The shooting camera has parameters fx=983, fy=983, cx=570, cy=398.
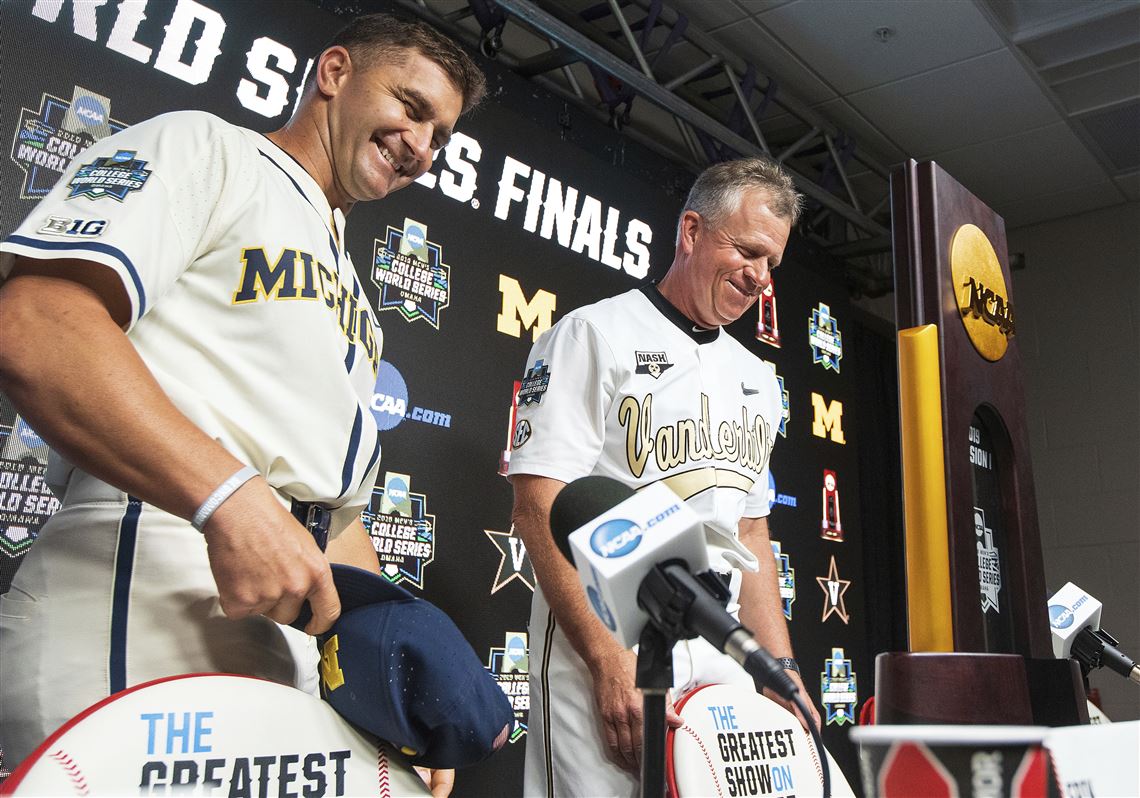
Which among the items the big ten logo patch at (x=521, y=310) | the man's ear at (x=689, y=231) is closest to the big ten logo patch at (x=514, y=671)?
the big ten logo patch at (x=521, y=310)

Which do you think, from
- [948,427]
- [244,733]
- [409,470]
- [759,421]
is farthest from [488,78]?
[244,733]

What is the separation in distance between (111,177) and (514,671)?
199 centimetres

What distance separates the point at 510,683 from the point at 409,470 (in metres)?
0.64

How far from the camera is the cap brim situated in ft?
2.77

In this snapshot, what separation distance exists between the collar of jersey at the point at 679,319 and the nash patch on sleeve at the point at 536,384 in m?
0.27

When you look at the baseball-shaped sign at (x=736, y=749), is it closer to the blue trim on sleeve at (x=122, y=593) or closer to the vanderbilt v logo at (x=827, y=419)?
the blue trim on sleeve at (x=122, y=593)

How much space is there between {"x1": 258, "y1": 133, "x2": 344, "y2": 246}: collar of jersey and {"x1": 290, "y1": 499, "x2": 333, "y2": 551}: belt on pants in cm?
33

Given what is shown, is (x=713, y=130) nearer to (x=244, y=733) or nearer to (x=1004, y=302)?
(x=1004, y=302)

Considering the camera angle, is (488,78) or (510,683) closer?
(510,683)

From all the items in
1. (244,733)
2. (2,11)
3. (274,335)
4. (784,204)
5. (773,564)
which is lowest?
(244,733)

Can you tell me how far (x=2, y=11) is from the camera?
188 centimetres

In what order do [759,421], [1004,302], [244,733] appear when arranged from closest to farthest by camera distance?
[244,733] < [1004,302] < [759,421]

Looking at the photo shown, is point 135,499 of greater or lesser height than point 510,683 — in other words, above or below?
above

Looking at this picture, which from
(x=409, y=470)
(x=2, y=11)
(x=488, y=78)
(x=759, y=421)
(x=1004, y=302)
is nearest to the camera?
(x=1004, y=302)
